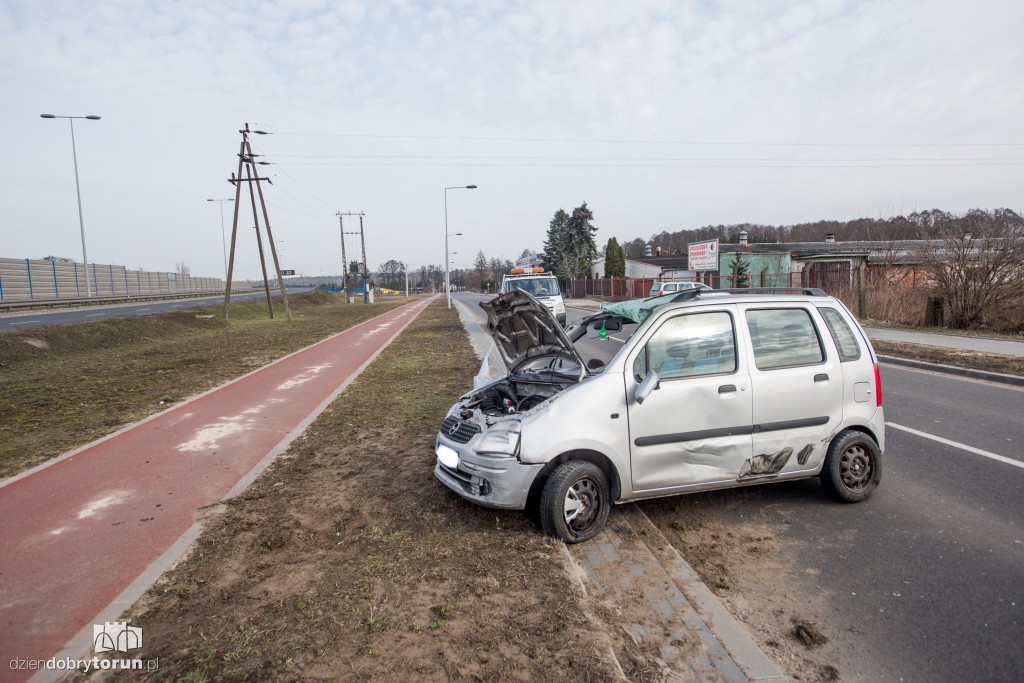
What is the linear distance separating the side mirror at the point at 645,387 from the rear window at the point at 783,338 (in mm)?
940

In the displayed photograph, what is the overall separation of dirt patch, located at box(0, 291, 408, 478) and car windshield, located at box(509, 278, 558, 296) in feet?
24.5

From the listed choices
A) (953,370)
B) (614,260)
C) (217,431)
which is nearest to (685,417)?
(217,431)

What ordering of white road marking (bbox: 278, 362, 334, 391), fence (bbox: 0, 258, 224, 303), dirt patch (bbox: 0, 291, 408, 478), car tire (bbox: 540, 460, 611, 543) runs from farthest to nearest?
fence (bbox: 0, 258, 224, 303)
white road marking (bbox: 278, 362, 334, 391)
dirt patch (bbox: 0, 291, 408, 478)
car tire (bbox: 540, 460, 611, 543)

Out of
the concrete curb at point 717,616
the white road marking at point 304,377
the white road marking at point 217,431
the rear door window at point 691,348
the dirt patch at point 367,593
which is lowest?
the concrete curb at point 717,616

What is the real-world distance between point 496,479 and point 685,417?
1.43 m

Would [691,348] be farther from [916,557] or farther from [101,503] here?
[101,503]

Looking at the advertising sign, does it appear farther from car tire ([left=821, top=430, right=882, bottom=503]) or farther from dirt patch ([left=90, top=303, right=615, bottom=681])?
dirt patch ([left=90, top=303, right=615, bottom=681])

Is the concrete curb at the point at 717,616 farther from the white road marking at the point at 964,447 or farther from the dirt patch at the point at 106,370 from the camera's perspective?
the dirt patch at the point at 106,370

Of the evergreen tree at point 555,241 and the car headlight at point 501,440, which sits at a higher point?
the evergreen tree at point 555,241

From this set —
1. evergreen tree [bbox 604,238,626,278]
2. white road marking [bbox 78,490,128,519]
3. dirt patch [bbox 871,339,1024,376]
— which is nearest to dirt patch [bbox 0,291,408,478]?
white road marking [bbox 78,490,128,519]

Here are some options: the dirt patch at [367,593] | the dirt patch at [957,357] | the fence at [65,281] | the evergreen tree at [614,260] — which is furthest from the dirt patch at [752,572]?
the evergreen tree at [614,260]

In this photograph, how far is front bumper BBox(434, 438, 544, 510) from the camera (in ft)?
12.5

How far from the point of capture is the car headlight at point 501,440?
12.5 feet

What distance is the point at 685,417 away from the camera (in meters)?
4.02
